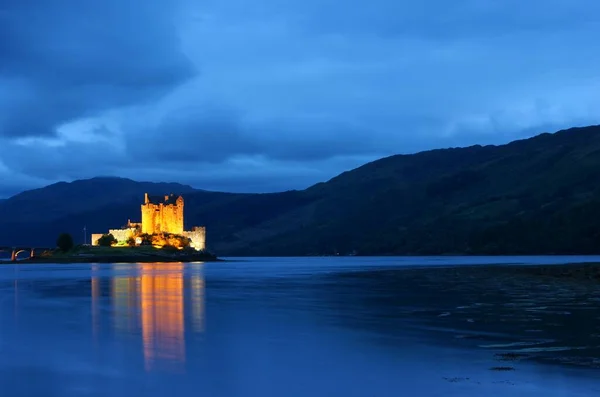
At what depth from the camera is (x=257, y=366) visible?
17.9m

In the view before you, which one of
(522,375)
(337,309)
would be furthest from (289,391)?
(337,309)

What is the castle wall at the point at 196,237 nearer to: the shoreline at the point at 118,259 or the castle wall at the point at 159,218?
the castle wall at the point at 159,218

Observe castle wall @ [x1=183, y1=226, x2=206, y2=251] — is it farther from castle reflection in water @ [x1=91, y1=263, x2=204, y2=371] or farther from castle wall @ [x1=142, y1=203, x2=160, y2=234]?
castle reflection in water @ [x1=91, y1=263, x2=204, y2=371]

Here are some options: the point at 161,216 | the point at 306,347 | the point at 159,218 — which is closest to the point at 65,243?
the point at 159,218

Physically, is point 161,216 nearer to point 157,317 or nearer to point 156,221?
point 156,221

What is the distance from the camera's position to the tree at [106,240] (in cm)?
15699

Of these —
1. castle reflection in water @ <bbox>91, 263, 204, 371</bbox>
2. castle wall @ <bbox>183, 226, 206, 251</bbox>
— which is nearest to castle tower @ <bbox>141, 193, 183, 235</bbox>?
castle wall @ <bbox>183, 226, 206, 251</bbox>

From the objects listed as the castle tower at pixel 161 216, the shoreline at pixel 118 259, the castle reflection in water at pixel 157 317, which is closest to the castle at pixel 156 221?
the castle tower at pixel 161 216

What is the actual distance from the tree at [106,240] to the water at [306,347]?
121653 millimetres

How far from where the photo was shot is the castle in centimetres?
16162

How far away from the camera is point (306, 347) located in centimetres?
2095

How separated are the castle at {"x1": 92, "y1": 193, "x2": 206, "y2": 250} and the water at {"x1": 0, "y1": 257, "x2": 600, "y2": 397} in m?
125

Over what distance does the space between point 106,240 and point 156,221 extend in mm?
11222

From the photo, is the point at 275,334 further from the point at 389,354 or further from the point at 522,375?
the point at 522,375
